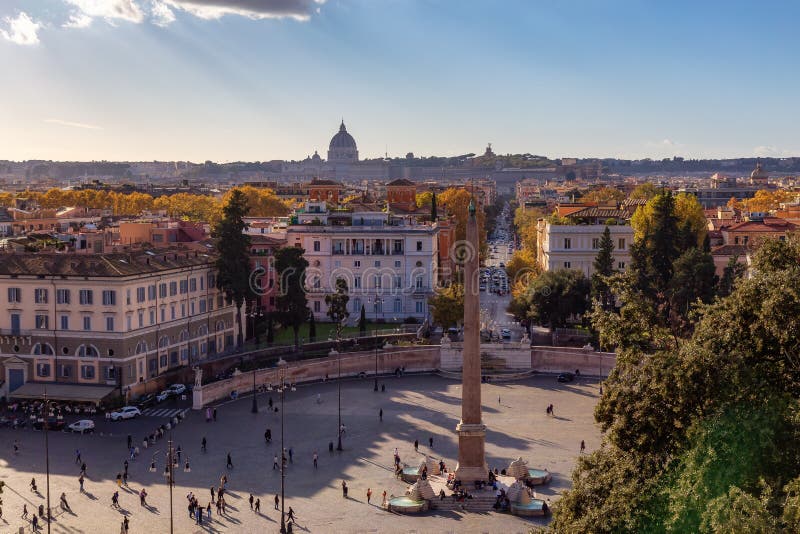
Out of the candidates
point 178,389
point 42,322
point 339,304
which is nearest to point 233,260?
point 339,304

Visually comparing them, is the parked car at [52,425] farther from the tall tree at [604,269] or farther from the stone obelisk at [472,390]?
Result: the tall tree at [604,269]

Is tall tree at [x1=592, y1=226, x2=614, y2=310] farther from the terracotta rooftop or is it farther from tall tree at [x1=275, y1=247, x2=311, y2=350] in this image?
the terracotta rooftop

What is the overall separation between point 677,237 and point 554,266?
11124 millimetres

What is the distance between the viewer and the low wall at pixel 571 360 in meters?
53.3

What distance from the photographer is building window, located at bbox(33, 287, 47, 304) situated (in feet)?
159

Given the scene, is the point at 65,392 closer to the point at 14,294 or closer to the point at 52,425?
the point at 52,425

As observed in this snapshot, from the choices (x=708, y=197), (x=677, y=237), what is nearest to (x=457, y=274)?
(x=677, y=237)

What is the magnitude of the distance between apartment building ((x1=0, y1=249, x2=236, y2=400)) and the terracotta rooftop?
5 centimetres

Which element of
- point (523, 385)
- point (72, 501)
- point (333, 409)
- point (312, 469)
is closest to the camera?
A: point (72, 501)

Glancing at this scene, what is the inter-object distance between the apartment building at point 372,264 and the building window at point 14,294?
68.9 ft

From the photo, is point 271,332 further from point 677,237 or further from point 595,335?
point 677,237

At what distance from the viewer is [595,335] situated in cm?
5603

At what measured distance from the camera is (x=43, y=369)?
4856cm

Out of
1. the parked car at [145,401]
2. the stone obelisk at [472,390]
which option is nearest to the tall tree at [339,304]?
the parked car at [145,401]
